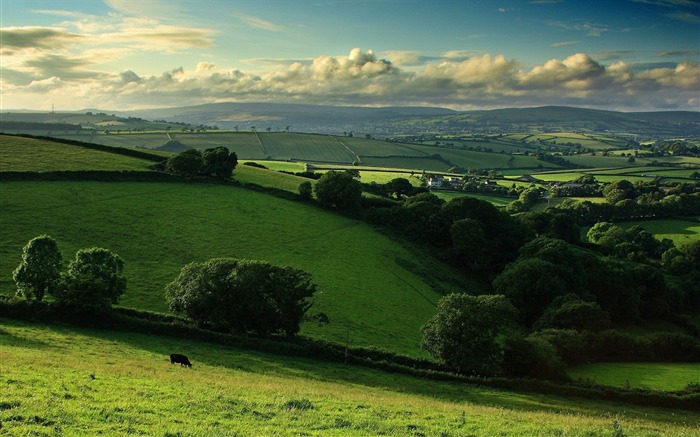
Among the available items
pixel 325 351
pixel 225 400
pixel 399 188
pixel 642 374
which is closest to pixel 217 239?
pixel 325 351

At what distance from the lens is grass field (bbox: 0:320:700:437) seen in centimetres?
1839

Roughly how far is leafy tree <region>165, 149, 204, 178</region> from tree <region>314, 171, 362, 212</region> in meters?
23.0

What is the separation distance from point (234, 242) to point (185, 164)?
3077 centimetres

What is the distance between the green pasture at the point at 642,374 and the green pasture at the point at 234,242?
17056mm

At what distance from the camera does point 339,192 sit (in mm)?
97062

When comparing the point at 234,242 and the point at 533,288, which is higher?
the point at 234,242

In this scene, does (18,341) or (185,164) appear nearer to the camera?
(18,341)

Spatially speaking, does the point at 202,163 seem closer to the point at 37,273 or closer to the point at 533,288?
the point at 37,273

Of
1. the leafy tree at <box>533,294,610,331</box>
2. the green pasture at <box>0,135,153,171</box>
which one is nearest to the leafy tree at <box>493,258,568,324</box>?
the leafy tree at <box>533,294,610,331</box>

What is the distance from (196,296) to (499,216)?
219ft

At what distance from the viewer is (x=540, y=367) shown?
1777 inches

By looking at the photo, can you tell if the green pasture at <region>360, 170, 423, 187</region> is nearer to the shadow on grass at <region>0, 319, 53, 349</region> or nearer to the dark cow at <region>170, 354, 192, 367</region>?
the dark cow at <region>170, 354, 192, 367</region>

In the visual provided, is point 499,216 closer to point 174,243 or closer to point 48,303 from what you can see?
point 174,243

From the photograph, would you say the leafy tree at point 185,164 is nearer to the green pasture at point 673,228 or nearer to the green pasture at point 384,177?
the green pasture at point 384,177
